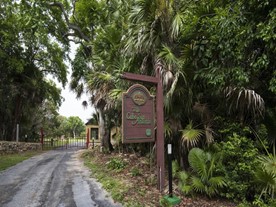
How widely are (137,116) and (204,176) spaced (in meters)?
2.01

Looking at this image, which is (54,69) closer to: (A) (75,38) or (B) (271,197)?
(A) (75,38)

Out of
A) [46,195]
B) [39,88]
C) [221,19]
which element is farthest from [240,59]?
[39,88]

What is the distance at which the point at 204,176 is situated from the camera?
16.6 feet

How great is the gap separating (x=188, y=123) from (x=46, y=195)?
4031mm

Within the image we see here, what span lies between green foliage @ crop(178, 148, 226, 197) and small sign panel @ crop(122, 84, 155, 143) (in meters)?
1.13

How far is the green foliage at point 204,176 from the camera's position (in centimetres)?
494

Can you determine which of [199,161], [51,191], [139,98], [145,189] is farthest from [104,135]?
[199,161]

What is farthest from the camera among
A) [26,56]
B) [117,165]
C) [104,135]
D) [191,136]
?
[26,56]

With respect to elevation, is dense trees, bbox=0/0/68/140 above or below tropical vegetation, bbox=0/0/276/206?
above

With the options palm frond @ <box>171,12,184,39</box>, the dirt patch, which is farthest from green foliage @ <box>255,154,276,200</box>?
palm frond @ <box>171,12,184,39</box>

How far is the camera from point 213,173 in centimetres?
512

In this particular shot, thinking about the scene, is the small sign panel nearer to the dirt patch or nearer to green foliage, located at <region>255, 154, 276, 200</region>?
the dirt patch

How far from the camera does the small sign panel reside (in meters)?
4.98

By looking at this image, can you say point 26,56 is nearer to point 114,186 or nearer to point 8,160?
point 8,160
